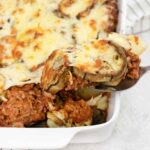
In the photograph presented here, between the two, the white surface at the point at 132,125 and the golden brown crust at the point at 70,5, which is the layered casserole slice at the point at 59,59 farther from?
the white surface at the point at 132,125

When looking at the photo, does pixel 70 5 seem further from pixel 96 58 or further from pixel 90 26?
pixel 96 58

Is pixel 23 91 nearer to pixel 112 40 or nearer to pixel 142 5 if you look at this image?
pixel 112 40

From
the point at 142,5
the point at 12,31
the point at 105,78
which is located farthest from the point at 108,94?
the point at 142,5

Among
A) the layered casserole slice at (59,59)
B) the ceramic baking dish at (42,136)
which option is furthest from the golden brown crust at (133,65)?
the ceramic baking dish at (42,136)

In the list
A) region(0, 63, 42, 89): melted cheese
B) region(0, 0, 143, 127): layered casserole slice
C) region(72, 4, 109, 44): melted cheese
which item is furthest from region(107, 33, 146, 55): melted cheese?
region(0, 63, 42, 89): melted cheese

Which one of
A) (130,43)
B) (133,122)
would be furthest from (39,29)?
(133,122)

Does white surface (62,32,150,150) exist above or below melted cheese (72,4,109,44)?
below

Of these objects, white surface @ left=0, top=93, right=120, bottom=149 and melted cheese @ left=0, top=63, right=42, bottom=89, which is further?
melted cheese @ left=0, top=63, right=42, bottom=89

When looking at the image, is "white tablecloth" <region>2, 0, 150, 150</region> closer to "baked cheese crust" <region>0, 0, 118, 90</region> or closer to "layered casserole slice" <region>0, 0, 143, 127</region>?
"layered casserole slice" <region>0, 0, 143, 127</region>
